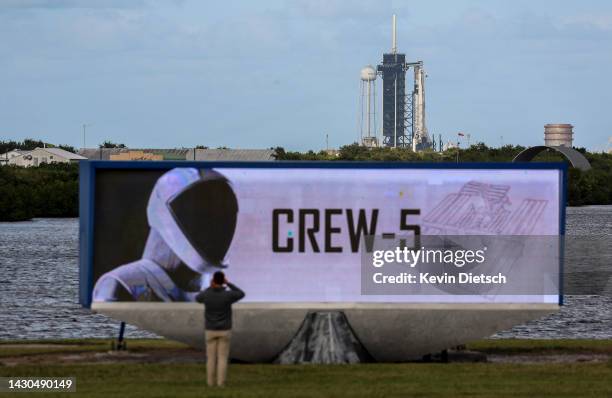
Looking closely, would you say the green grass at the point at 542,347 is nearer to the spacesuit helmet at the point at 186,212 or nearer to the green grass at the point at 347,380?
the green grass at the point at 347,380

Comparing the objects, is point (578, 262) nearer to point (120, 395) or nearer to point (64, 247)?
point (64, 247)

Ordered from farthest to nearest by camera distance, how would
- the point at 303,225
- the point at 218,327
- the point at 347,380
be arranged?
the point at 303,225 → the point at 347,380 → the point at 218,327

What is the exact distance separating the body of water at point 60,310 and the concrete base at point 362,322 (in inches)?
656

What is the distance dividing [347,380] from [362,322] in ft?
9.29

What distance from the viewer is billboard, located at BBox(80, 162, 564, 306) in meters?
24.5

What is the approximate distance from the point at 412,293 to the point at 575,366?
10.7ft

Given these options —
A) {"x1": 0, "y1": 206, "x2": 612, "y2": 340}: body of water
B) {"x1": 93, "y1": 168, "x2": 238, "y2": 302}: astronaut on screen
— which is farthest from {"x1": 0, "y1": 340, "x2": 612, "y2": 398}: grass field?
{"x1": 0, "y1": 206, "x2": 612, "y2": 340}: body of water

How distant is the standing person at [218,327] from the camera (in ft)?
68.9

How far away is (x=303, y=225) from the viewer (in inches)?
976

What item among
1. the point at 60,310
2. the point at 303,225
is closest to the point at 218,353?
the point at 303,225

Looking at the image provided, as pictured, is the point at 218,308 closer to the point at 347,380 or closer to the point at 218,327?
the point at 218,327

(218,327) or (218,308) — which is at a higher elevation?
(218,308)

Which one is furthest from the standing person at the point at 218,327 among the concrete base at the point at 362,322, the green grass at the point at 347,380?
the concrete base at the point at 362,322

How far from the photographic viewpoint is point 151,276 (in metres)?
24.5
